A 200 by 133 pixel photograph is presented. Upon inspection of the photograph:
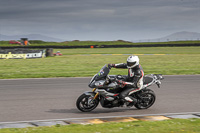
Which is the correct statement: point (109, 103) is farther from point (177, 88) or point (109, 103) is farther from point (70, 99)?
point (177, 88)

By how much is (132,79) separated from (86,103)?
1.40 m

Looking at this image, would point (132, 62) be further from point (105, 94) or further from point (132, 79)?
point (105, 94)

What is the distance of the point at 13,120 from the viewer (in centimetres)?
738

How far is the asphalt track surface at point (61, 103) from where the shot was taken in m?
8.11

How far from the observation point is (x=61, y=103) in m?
9.67

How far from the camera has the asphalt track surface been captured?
8.11 metres

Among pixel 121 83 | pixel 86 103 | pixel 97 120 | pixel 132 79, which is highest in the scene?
pixel 132 79

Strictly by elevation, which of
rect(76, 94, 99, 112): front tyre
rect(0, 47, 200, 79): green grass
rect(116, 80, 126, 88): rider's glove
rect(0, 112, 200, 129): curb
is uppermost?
rect(0, 47, 200, 79): green grass

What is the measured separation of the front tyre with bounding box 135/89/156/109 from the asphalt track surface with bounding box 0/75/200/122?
143 millimetres

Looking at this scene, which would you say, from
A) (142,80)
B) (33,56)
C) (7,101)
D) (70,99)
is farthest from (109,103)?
(33,56)

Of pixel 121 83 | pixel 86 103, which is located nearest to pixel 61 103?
pixel 86 103

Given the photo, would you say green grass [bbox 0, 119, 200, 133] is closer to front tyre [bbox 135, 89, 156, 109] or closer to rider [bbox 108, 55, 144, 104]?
rider [bbox 108, 55, 144, 104]

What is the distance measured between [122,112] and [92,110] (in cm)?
80

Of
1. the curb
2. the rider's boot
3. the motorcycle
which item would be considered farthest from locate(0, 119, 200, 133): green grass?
the rider's boot
